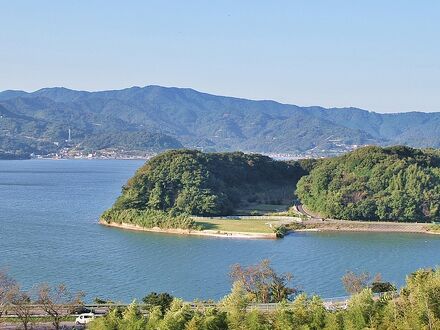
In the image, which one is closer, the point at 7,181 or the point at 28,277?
the point at 28,277

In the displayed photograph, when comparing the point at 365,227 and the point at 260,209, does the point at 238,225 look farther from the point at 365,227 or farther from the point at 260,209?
the point at 260,209

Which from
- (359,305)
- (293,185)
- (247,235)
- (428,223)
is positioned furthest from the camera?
(293,185)

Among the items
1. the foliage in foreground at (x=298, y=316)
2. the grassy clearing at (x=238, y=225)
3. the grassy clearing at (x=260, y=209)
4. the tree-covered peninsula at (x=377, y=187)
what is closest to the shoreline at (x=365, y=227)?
the tree-covered peninsula at (x=377, y=187)

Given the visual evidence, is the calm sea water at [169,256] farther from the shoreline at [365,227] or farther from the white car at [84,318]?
the white car at [84,318]

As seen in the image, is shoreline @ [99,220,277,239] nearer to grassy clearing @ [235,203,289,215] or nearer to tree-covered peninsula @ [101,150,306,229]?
tree-covered peninsula @ [101,150,306,229]

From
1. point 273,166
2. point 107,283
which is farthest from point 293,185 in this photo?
point 107,283

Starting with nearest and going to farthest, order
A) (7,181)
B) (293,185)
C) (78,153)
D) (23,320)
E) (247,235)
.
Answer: (23,320), (247,235), (293,185), (7,181), (78,153)

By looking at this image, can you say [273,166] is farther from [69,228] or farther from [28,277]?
[28,277]
